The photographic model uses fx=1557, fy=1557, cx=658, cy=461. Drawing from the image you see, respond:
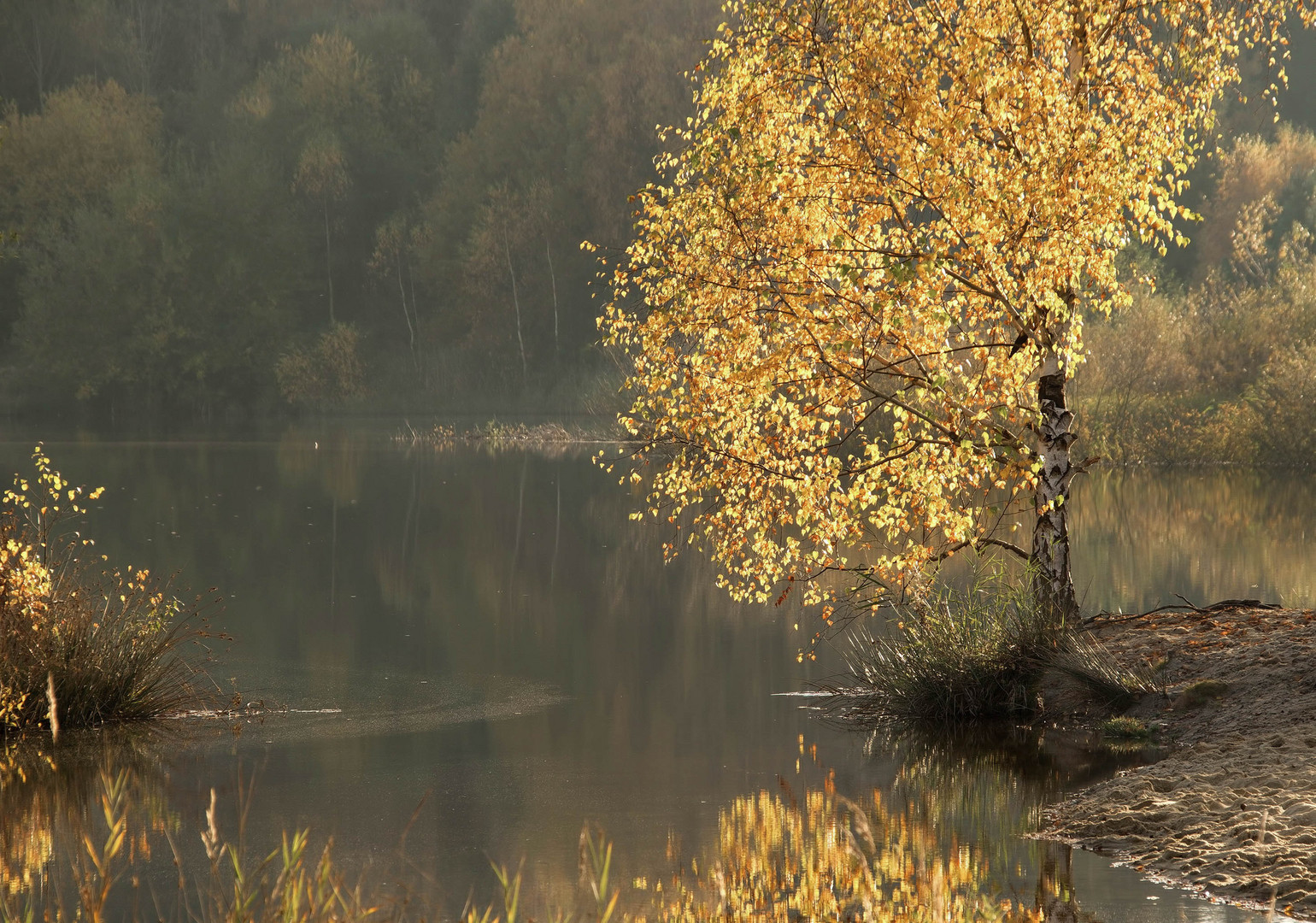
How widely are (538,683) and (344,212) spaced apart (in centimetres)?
6197

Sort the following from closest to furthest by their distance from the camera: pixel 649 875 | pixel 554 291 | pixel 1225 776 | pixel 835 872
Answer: pixel 649 875 → pixel 835 872 → pixel 1225 776 → pixel 554 291

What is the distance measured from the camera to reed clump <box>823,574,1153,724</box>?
38.6 feet

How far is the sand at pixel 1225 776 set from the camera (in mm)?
7805

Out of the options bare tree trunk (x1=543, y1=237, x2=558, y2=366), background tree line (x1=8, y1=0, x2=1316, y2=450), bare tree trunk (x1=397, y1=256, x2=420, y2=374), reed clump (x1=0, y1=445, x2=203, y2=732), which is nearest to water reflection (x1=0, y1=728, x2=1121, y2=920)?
reed clump (x1=0, y1=445, x2=203, y2=732)

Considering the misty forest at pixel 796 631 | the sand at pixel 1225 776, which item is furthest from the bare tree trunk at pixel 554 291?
the sand at pixel 1225 776

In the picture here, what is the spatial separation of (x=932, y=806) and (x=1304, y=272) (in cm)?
3481

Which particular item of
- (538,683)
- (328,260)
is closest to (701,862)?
(538,683)

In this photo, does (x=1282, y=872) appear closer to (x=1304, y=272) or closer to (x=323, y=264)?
(x=1304, y=272)

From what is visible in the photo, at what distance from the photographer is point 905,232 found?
38.8ft

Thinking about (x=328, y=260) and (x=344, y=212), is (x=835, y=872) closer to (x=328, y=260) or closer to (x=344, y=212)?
(x=328, y=260)

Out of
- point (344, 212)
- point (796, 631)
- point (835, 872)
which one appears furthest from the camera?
point (344, 212)

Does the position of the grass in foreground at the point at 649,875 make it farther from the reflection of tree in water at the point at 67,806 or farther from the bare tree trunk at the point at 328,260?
the bare tree trunk at the point at 328,260

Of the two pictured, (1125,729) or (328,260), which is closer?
(1125,729)

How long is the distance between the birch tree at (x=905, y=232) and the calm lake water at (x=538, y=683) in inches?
70.1
